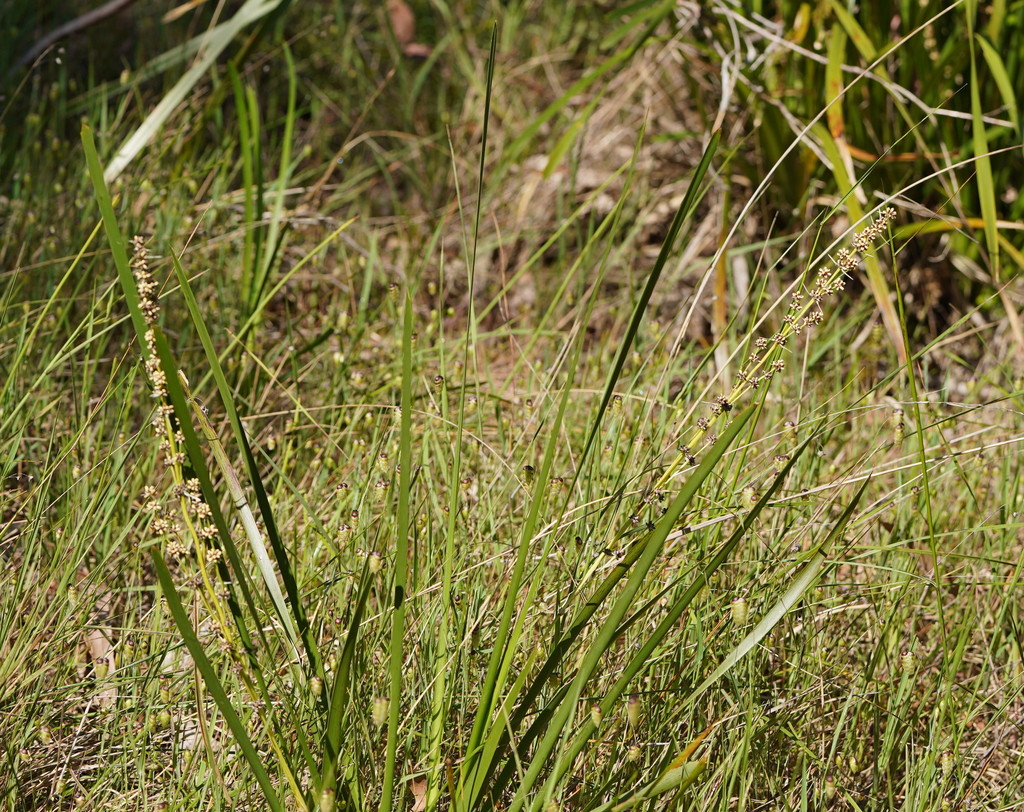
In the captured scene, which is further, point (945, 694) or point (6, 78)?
point (6, 78)

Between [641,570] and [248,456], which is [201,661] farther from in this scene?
[641,570]

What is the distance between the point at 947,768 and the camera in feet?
4.19

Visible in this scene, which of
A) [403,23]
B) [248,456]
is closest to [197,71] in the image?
[248,456]

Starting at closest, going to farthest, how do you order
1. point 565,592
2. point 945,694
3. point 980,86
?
point 945,694, point 565,592, point 980,86

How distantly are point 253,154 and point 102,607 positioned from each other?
1.30 metres

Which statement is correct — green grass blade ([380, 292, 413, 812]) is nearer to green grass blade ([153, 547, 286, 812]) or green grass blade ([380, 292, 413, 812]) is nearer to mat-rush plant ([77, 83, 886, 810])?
mat-rush plant ([77, 83, 886, 810])

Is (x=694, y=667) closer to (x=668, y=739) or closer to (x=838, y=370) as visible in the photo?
(x=668, y=739)

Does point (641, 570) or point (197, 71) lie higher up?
point (197, 71)

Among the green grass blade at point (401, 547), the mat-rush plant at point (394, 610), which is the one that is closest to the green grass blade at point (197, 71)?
the mat-rush plant at point (394, 610)

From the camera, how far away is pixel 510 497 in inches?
61.6

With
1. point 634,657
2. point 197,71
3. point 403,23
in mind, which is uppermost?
point 197,71

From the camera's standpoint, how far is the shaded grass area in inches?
42.6

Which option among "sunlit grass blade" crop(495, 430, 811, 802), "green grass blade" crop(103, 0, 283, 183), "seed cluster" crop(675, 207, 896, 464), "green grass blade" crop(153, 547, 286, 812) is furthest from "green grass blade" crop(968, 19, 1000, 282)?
"green grass blade" crop(153, 547, 286, 812)

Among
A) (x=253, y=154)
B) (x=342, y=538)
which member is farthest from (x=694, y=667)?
(x=253, y=154)
